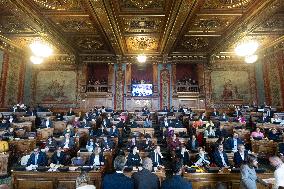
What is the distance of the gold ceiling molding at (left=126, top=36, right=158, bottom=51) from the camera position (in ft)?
48.2

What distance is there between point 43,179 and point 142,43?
37.2ft

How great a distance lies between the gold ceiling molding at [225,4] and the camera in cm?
965

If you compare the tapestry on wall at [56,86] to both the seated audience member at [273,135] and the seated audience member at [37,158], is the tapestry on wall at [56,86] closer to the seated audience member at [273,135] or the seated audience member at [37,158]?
the seated audience member at [37,158]

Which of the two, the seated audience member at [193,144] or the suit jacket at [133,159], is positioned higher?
the seated audience member at [193,144]

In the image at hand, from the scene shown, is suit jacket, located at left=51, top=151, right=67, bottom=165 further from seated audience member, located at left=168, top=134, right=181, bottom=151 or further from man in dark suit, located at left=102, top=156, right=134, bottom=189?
man in dark suit, located at left=102, top=156, right=134, bottom=189

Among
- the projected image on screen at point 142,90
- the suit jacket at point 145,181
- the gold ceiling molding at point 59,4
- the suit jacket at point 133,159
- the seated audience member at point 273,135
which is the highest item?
the gold ceiling molding at point 59,4

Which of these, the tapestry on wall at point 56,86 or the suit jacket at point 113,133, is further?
the tapestry on wall at point 56,86

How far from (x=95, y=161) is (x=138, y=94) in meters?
11.1

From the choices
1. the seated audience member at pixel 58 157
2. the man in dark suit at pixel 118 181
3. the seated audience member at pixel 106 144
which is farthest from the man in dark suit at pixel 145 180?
the seated audience member at pixel 106 144

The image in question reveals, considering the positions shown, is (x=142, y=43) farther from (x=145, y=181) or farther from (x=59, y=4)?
(x=145, y=181)

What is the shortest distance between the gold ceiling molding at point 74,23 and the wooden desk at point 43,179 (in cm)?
763

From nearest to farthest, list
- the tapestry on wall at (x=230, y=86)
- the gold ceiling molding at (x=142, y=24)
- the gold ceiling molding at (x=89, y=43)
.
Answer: the gold ceiling molding at (x=142, y=24) < the gold ceiling molding at (x=89, y=43) < the tapestry on wall at (x=230, y=86)

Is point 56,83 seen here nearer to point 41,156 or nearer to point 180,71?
point 180,71

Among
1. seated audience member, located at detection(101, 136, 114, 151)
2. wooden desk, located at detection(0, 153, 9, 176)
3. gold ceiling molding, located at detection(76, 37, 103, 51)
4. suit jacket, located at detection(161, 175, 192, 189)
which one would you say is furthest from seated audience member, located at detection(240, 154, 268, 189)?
gold ceiling molding, located at detection(76, 37, 103, 51)
